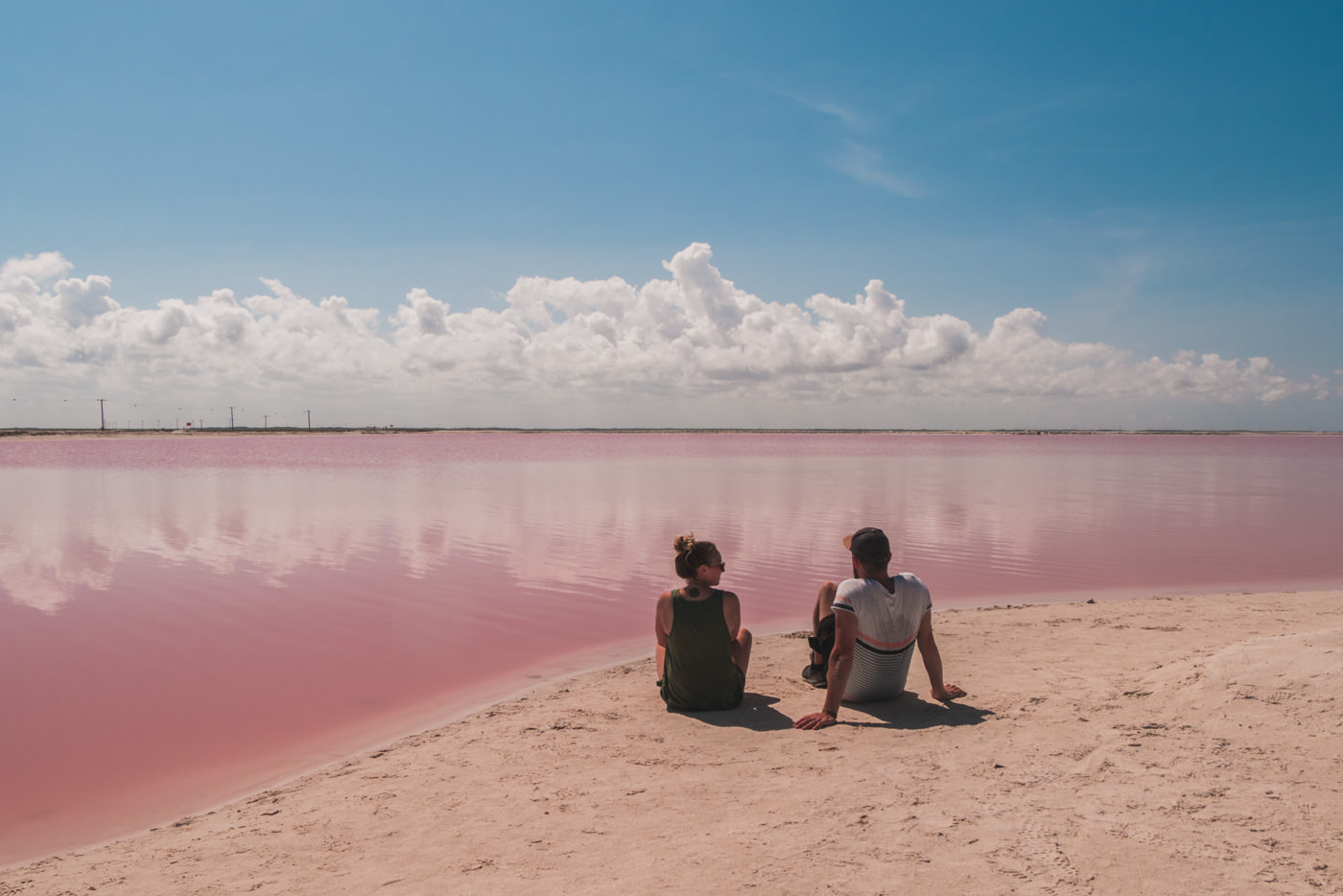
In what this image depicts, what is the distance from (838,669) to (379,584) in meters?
8.50

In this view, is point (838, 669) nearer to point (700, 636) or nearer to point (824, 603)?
point (824, 603)

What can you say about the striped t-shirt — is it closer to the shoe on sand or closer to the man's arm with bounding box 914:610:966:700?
the man's arm with bounding box 914:610:966:700

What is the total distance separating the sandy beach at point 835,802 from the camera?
347cm

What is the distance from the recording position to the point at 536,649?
8602mm

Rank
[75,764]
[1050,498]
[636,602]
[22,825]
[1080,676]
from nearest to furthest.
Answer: [22,825] < [75,764] < [1080,676] < [636,602] < [1050,498]

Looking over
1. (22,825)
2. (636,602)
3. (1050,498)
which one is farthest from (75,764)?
(1050,498)

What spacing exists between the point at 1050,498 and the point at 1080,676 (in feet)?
64.8

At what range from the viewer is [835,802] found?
4191 mm

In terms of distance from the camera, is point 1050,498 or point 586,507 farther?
point 1050,498

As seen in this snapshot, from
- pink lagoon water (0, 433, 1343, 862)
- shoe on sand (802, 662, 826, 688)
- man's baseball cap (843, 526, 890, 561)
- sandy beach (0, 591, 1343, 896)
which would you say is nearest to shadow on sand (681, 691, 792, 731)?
sandy beach (0, 591, 1343, 896)

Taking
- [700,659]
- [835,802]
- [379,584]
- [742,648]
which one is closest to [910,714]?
[742,648]

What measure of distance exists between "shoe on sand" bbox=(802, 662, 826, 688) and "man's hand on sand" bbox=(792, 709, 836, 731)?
99 cm

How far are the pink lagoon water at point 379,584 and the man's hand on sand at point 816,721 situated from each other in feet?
5.82

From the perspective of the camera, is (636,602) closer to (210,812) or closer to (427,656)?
(427,656)
